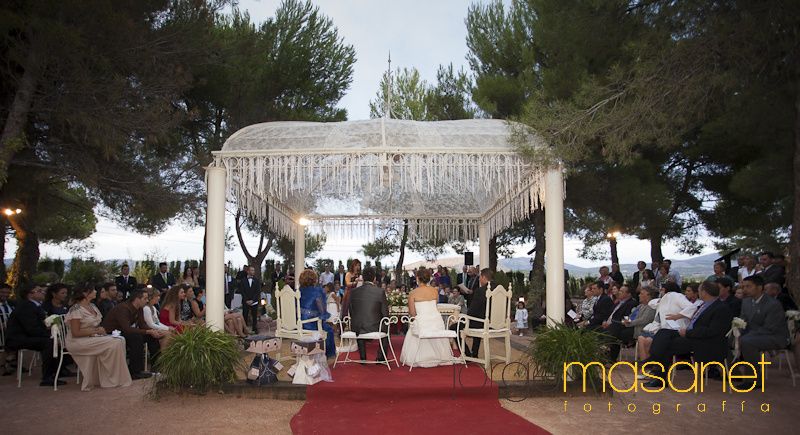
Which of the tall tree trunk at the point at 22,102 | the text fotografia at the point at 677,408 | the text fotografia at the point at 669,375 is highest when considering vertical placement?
the tall tree trunk at the point at 22,102

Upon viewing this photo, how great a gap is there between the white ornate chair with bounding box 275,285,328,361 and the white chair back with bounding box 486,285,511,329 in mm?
1931

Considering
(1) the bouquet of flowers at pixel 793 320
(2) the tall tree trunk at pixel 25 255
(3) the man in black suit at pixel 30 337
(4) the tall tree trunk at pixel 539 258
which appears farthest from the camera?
(4) the tall tree trunk at pixel 539 258

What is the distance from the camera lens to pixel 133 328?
277 inches

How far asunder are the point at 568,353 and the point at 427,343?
1767 mm

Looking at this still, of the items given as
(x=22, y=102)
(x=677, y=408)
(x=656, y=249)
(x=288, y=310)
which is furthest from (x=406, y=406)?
(x=656, y=249)

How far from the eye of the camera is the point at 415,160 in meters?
7.69

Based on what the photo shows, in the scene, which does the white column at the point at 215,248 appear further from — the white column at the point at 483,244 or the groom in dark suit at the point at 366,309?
the white column at the point at 483,244

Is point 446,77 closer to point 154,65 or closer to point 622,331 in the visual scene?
point 154,65

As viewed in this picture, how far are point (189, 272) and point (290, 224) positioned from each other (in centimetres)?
A: 210

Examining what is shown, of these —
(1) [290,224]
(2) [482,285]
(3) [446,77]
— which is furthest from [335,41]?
(2) [482,285]

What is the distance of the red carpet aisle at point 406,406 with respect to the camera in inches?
183

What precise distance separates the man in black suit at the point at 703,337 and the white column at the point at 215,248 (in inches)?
188

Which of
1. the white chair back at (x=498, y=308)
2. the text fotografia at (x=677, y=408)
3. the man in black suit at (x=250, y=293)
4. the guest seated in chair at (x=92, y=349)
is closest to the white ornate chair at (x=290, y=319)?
the guest seated in chair at (x=92, y=349)

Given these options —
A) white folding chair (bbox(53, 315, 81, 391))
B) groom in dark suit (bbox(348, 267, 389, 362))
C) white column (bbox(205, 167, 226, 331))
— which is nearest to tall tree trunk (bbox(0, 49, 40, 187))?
white column (bbox(205, 167, 226, 331))
